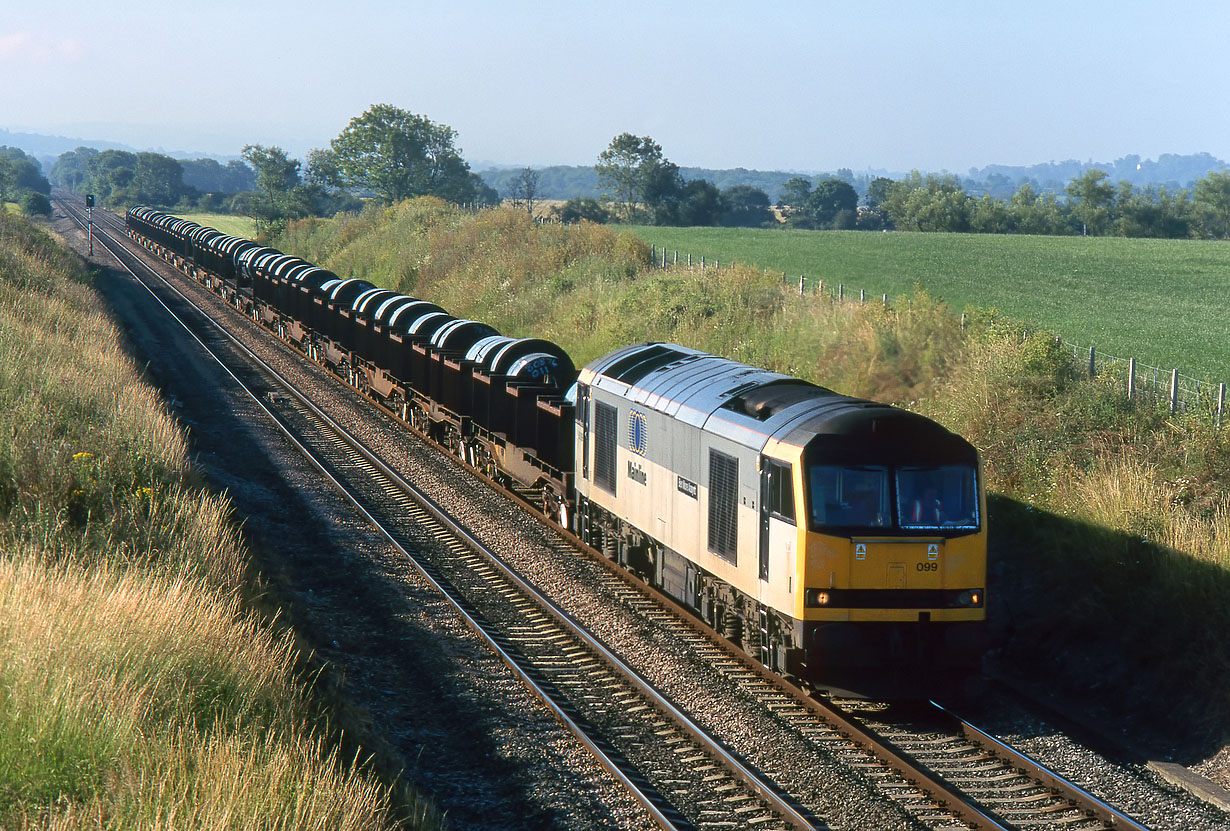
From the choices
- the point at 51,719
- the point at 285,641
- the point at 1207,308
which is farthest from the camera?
the point at 1207,308

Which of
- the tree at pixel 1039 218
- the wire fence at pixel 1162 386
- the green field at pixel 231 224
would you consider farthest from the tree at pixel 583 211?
the wire fence at pixel 1162 386

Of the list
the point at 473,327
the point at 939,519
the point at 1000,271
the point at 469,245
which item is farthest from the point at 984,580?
the point at 469,245

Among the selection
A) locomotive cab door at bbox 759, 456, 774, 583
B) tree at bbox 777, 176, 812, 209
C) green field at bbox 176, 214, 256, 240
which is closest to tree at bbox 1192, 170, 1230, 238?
tree at bbox 777, 176, 812, 209

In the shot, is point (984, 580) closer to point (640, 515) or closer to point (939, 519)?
point (939, 519)

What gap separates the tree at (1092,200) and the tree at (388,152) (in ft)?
193

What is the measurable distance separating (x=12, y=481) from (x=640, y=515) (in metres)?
7.89

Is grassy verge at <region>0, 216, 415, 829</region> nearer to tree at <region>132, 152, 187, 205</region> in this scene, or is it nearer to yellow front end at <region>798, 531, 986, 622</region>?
yellow front end at <region>798, 531, 986, 622</region>

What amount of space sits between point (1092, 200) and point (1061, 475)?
8137cm

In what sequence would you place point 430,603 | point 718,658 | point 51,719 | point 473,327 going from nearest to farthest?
point 51,719
point 718,658
point 430,603
point 473,327

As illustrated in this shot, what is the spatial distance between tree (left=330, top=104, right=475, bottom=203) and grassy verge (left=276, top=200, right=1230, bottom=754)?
82642 mm

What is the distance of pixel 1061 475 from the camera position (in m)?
16.3

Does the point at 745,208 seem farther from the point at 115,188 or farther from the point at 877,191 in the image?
the point at 115,188

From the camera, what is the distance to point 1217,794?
10.1 meters

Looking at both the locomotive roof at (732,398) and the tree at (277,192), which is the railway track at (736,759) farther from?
the tree at (277,192)
